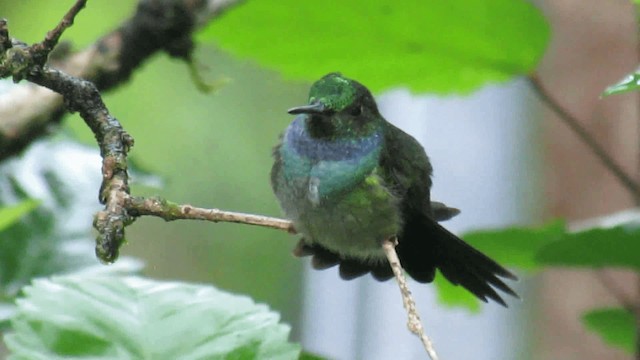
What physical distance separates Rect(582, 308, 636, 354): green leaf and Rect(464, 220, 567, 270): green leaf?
0.30 meters

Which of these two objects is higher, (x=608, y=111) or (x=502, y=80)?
(x=608, y=111)

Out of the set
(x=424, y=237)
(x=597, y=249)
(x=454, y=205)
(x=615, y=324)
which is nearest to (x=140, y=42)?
(x=424, y=237)

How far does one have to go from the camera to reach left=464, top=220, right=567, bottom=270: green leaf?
7.54 feet

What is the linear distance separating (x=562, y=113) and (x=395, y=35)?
1.50 feet

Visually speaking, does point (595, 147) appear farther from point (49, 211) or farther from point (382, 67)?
point (49, 211)

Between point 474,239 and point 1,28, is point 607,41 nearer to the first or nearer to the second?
point 474,239

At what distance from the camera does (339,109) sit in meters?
2.15

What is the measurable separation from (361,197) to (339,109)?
0.20m

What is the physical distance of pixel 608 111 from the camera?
501 centimetres

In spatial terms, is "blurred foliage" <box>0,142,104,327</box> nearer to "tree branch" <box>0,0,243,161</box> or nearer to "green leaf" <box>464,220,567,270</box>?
"tree branch" <box>0,0,243,161</box>

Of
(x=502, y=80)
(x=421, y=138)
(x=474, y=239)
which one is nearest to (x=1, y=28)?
(x=474, y=239)

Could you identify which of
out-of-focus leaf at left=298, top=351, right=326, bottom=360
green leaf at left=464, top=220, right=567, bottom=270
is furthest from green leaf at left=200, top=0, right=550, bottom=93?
out-of-focus leaf at left=298, top=351, right=326, bottom=360

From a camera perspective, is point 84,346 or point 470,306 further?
point 470,306

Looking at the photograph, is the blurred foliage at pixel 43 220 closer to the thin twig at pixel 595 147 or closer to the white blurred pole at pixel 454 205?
the thin twig at pixel 595 147
